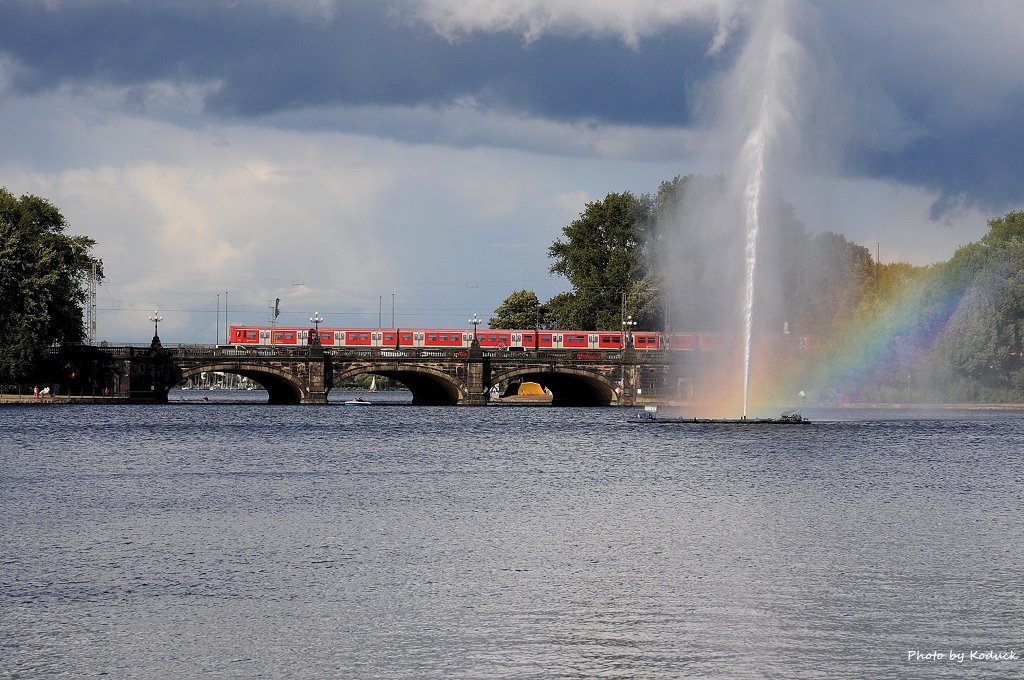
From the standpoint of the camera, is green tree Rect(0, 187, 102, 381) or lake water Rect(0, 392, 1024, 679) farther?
green tree Rect(0, 187, 102, 381)

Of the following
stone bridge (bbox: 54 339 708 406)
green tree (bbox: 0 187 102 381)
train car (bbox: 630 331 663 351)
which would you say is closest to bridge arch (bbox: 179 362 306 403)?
stone bridge (bbox: 54 339 708 406)

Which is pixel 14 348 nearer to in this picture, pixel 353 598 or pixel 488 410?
pixel 488 410

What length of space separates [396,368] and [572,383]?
24332 millimetres

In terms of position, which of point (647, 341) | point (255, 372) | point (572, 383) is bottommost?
point (572, 383)

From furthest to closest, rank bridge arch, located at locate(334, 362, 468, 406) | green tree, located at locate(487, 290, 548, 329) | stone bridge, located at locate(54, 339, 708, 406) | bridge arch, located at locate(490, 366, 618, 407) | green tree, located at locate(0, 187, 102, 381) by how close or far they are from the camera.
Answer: green tree, located at locate(487, 290, 548, 329), bridge arch, located at locate(490, 366, 618, 407), bridge arch, located at locate(334, 362, 468, 406), stone bridge, located at locate(54, 339, 708, 406), green tree, located at locate(0, 187, 102, 381)

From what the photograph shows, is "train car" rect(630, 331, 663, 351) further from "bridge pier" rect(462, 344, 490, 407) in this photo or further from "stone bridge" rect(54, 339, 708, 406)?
"bridge pier" rect(462, 344, 490, 407)

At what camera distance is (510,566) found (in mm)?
24734

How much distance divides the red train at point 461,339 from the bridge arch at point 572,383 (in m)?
3.27

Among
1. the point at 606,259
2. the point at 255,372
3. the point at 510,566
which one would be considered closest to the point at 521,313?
the point at 606,259

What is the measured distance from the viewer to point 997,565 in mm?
24734

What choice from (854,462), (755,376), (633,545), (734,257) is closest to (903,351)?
(755,376)

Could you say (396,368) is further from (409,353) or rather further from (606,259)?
(606,259)

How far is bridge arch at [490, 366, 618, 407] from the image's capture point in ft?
371

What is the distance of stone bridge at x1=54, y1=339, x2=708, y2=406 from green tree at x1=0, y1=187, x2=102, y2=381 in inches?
257
